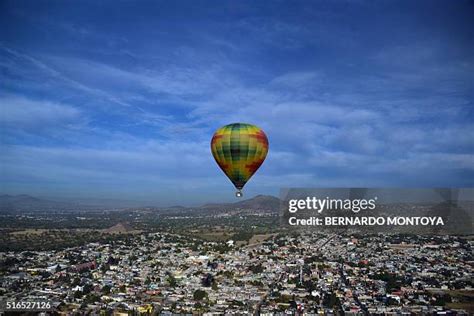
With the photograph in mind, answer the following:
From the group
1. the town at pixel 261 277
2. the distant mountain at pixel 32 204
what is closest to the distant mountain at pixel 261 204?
the town at pixel 261 277

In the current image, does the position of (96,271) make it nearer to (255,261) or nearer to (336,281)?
(255,261)

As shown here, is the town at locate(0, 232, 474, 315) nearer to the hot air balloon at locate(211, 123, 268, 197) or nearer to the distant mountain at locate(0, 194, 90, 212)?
the hot air balloon at locate(211, 123, 268, 197)

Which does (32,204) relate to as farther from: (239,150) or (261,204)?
(239,150)

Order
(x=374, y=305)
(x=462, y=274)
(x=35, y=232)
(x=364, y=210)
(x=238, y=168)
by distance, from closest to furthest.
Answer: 1. (x=238, y=168)
2. (x=374, y=305)
3. (x=462, y=274)
4. (x=364, y=210)
5. (x=35, y=232)

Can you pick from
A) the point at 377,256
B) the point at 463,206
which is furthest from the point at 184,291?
the point at 463,206

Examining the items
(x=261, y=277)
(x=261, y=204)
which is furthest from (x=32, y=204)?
(x=261, y=277)

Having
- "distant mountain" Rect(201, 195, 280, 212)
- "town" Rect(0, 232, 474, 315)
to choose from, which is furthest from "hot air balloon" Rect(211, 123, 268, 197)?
"distant mountain" Rect(201, 195, 280, 212)

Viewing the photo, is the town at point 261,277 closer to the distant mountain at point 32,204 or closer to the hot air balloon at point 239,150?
the hot air balloon at point 239,150

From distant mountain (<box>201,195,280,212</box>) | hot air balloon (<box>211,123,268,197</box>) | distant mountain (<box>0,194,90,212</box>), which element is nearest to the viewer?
hot air balloon (<box>211,123,268,197</box>)
